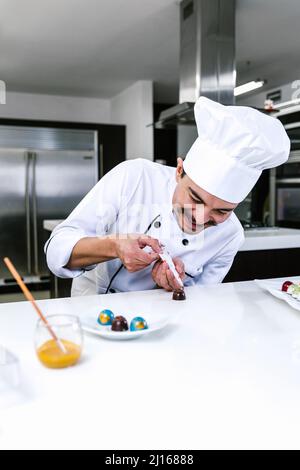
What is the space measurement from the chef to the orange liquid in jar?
0.47 m

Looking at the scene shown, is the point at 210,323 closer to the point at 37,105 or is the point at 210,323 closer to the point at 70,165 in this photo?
the point at 70,165

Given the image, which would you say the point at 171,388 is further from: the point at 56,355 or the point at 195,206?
the point at 195,206

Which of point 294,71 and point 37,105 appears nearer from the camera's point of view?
point 294,71

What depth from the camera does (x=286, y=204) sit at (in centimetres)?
489

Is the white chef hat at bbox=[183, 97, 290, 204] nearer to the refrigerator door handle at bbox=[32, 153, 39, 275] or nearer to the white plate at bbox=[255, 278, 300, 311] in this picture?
the white plate at bbox=[255, 278, 300, 311]

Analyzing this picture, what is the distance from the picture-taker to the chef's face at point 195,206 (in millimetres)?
1356

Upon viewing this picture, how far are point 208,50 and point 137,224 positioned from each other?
2098 mm

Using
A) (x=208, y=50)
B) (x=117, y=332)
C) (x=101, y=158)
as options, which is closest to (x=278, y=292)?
(x=117, y=332)

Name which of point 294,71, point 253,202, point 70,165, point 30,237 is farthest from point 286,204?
point 30,237

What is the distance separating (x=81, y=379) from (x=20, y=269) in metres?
4.55

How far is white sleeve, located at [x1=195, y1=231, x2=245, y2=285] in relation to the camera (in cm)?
168

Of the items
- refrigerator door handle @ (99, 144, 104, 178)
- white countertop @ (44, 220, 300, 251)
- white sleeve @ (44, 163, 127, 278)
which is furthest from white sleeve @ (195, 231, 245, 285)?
refrigerator door handle @ (99, 144, 104, 178)

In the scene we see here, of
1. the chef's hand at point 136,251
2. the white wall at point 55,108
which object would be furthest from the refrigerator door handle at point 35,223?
the chef's hand at point 136,251

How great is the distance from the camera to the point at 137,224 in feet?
5.14
